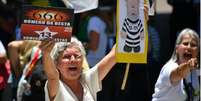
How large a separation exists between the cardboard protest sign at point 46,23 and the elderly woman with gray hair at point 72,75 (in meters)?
0.16

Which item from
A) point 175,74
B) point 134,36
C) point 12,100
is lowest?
point 12,100

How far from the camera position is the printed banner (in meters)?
4.86

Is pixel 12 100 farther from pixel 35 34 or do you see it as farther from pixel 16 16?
pixel 35 34

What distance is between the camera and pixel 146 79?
720 centimetres

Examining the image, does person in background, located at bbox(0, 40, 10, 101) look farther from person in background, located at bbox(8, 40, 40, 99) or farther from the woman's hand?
the woman's hand

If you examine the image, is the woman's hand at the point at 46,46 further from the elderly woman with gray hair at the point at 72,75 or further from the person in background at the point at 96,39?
the person in background at the point at 96,39

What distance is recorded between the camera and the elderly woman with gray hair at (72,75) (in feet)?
15.5

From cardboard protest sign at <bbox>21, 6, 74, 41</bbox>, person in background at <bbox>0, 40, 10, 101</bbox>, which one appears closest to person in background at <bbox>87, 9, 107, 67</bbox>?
person in background at <bbox>0, 40, 10, 101</bbox>

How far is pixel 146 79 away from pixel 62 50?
2.47m

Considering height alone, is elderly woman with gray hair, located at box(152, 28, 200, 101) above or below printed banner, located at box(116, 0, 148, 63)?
below

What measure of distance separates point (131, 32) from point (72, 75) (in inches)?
20.7

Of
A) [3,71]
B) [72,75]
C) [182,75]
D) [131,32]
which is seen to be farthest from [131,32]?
[3,71]

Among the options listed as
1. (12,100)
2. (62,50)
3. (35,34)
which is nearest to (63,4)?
(62,50)

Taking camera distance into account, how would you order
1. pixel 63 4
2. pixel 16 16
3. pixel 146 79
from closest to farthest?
pixel 63 4
pixel 146 79
pixel 16 16
